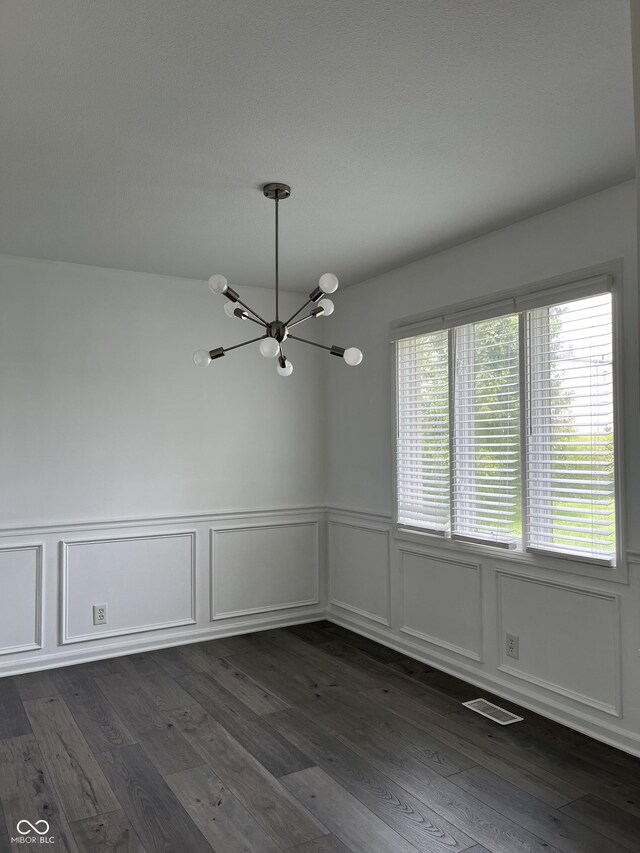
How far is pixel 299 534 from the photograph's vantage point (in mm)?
5410

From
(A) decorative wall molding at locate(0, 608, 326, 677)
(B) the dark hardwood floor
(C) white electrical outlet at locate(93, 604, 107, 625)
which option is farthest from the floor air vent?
(C) white electrical outlet at locate(93, 604, 107, 625)

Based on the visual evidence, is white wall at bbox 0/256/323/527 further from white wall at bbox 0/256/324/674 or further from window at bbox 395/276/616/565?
window at bbox 395/276/616/565

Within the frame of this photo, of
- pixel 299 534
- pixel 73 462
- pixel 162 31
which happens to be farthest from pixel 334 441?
pixel 162 31

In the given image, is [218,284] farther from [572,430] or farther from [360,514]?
[360,514]

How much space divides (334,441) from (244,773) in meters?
2.90

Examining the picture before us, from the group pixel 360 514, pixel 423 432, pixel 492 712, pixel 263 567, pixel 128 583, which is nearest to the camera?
pixel 492 712

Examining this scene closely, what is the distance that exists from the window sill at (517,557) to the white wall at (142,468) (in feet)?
3.88

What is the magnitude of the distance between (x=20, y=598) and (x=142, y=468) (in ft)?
3.78

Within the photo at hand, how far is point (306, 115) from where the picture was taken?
2.48 meters

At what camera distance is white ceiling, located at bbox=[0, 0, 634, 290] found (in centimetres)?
194

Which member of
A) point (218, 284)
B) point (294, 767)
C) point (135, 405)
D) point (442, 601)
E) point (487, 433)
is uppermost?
point (218, 284)

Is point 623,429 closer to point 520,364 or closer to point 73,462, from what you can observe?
point 520,364

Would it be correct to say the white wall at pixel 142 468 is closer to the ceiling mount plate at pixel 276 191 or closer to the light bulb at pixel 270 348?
the ceiling mount plate at pixel 276 191

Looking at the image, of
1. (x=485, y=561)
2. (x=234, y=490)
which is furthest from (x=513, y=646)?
(x=234, y=490)
